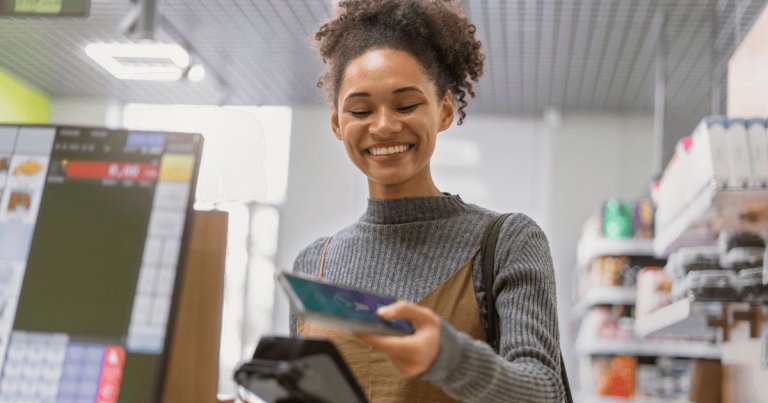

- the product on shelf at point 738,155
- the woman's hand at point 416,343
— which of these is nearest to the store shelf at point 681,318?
the product on shelf at point 738,155

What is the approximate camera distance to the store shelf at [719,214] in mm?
3177

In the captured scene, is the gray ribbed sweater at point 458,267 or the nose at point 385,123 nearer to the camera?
the gray ribbed sweater at point 458,267

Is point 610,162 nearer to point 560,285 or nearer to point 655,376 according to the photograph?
point 560,285

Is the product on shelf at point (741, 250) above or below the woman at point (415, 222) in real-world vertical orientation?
above

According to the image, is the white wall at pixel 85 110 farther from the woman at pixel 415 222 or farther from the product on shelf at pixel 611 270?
the woman at pixel 415 222

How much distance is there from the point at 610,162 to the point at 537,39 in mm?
2750

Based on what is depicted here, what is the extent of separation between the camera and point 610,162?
10242 millimetres

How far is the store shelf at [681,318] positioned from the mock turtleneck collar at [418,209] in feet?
6.82

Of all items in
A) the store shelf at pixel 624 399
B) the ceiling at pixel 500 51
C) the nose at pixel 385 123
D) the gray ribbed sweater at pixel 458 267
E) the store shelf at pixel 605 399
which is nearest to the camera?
the gray ribbed sweater at pixel 458 267

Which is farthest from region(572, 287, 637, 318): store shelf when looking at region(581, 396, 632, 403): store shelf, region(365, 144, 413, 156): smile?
region(365, 144, 413, 156): smile

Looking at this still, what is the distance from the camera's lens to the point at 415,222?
1.63 m

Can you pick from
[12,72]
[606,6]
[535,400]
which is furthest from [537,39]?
[535,400]

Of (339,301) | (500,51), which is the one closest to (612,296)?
(500,51)

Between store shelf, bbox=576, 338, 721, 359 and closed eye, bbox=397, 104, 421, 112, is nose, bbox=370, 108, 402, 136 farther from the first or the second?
store shelf, bbox=576, 338, 721, 359
